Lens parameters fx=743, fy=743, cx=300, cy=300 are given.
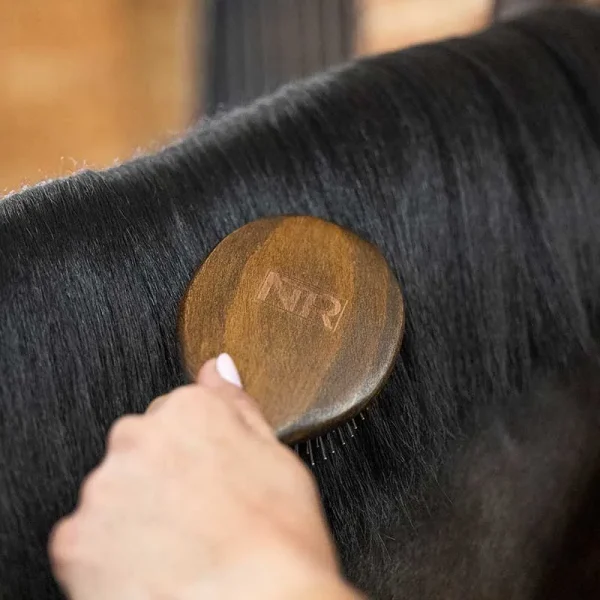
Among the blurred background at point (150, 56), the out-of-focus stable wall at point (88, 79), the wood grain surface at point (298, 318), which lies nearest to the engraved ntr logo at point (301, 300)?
the wood grain surface at point (298, 318)

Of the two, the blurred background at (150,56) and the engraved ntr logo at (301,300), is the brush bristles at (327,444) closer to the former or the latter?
the engraved ntr logo at (301,300)

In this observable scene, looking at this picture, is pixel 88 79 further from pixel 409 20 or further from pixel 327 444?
pixel 327 444

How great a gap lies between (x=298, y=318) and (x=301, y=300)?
0.04 ft

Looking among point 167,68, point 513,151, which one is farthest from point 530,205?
point 167,68

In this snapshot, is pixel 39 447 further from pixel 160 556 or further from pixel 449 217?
pixel 449 217

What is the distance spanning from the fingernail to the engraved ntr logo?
5 cm

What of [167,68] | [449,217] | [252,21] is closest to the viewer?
[449,217]

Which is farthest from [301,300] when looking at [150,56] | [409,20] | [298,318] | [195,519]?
[150,56]

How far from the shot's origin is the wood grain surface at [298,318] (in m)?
0.42

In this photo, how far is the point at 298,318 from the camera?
0.44 m

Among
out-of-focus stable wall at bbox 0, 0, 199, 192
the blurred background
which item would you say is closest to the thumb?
the blurred background

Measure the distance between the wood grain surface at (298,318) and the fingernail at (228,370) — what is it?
0.4 inches

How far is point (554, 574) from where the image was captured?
0.53 m

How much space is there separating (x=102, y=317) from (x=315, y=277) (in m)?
0.13
